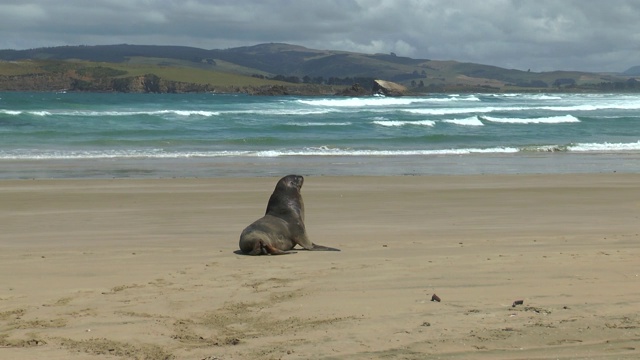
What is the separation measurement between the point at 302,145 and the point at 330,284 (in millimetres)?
22962

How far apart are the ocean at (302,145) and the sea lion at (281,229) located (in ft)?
30.0

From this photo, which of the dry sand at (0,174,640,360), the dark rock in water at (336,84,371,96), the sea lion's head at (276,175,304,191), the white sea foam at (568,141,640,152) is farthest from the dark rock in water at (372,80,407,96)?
the sea lion's head at (276,175,304,191)

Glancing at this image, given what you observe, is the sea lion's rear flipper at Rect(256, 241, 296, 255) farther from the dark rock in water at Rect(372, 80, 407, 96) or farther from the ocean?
the dark rock in water at Rect(372, 80, 407, 96)

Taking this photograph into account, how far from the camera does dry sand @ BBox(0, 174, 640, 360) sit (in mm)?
5074

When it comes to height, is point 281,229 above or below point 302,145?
above

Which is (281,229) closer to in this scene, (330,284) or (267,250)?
(267,250)

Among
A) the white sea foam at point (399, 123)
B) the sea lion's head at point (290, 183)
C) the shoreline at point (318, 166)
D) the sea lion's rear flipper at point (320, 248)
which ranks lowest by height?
the shoreline at point (318, 166)

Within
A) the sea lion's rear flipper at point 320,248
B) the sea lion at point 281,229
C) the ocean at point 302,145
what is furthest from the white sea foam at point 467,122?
the sea lion's rear flipper at point 320,248

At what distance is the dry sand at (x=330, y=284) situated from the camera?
5074mm

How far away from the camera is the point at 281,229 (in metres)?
9.06

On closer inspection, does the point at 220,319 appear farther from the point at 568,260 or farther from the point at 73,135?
the point at 73,135

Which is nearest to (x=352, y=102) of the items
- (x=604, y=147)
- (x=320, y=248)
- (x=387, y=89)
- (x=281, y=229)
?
(x=387, y=89)

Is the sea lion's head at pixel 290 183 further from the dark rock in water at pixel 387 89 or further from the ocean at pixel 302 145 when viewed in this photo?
the dark rock in water at pixel 387 89

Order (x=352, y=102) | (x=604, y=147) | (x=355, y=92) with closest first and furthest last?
1. (x=604, y=147)
2. (x=352, y=102)
3. (x=355, y=92)
